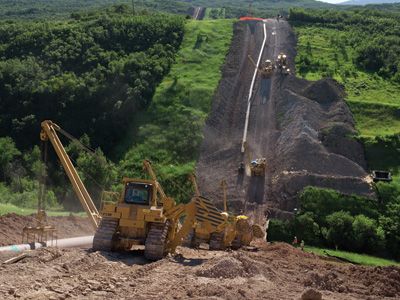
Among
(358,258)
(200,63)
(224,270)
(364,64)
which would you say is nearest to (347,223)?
(358,258)

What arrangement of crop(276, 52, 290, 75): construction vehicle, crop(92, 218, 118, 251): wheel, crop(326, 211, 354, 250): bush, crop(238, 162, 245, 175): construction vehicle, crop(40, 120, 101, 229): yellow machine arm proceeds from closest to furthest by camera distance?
crop(92, 218, 118, 251): wheel, crop(40, 120, 101, 229): yellow machine arm, crop(326, 211, 354, 250): bush, crop(238, 162, 245, 175): construction vehicle, crop(276, 52, 290, 75): construction vehicle

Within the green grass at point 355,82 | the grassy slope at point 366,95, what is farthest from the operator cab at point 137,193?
the green grass at point 355,82

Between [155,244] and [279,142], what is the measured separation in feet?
96.2

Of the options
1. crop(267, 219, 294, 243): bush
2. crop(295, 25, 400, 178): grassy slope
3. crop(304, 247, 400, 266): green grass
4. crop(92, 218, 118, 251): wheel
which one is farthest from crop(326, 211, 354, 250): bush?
crop(92, 218, 118, 251): wheel

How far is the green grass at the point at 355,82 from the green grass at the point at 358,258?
57.9 feet

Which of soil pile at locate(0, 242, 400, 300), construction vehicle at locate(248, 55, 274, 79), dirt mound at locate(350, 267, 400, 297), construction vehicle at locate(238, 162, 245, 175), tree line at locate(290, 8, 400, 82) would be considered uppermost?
tree line at locate(290, 8, 400, 82)

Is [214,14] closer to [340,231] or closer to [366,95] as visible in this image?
[366,95]

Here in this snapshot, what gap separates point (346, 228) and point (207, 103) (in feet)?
76.6

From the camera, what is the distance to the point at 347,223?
124 feet

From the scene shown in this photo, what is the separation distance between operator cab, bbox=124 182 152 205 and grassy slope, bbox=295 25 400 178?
25.5m

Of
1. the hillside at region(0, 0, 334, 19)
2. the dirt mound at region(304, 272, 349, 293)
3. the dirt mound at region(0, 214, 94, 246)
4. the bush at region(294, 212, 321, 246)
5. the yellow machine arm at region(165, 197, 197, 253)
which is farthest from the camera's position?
the hillside at region(0, 0, 334, 19)

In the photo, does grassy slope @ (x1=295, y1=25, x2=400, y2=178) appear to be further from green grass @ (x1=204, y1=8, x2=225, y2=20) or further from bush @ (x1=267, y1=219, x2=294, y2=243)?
green grass @ (x1=204, y1=8, x2=225, y2=20)

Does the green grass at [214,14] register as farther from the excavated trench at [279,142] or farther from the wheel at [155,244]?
the wheel at [155,244]

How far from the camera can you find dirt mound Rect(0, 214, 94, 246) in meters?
26.6
